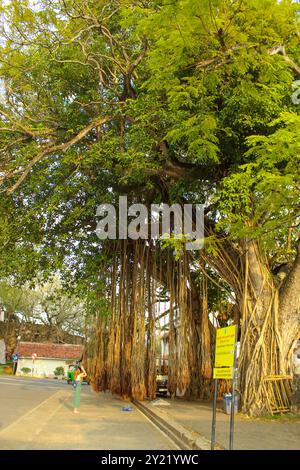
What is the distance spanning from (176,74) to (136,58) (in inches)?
136

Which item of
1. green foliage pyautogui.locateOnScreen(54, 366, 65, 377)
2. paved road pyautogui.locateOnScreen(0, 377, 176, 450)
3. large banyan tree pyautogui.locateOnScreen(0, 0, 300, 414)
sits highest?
large banyan tree pyautogui.locateOnScreen(0, 0, 300, 414)

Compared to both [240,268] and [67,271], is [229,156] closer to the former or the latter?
[240,268]

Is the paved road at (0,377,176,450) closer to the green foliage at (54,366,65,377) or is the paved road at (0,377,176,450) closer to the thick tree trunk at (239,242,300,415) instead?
the thick tree trunk at (239,242,300,415)

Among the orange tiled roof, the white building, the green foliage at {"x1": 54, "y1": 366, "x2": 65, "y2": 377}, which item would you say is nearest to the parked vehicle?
the white building

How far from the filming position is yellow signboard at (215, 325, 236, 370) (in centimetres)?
671

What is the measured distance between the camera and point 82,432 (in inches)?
344

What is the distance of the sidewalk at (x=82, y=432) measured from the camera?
291 inches

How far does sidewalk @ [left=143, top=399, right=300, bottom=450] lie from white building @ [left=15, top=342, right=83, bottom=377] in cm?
2730

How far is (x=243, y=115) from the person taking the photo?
10.2 m

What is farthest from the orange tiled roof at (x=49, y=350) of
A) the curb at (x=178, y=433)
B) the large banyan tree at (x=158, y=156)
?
the curb at (x=178, y=433)

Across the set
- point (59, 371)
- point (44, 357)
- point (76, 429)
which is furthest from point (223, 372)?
point (44, 357)

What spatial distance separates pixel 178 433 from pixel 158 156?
21.3ft

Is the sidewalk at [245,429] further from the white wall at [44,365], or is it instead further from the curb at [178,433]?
the white wall at [44,365]
